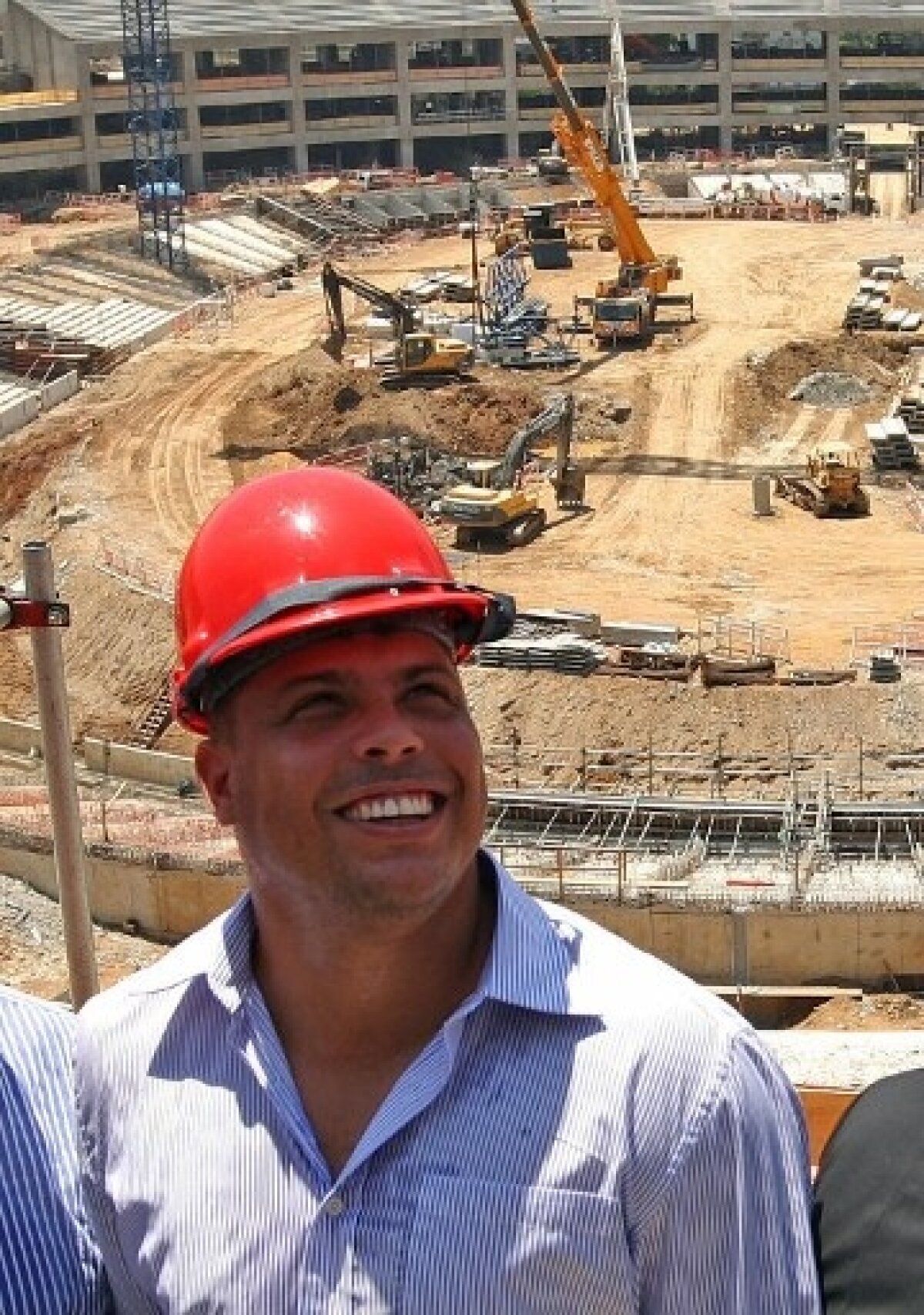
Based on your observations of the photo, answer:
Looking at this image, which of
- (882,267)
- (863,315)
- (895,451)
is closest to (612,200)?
(863,315)

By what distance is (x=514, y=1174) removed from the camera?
8.64ft

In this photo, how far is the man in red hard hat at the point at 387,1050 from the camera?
2615mm

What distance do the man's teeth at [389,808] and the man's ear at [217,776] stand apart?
0.25 metres

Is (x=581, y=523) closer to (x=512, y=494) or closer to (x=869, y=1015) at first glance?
(x=512, y=494)

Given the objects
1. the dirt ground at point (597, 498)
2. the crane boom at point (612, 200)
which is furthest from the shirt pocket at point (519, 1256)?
the crane boom at point (612, 200)

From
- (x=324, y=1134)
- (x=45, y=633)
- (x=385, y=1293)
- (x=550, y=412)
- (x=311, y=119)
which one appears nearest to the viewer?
(x=385, y=1293)

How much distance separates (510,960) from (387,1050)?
245mm

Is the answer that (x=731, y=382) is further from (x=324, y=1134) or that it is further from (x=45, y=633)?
(x=324, y=1134)

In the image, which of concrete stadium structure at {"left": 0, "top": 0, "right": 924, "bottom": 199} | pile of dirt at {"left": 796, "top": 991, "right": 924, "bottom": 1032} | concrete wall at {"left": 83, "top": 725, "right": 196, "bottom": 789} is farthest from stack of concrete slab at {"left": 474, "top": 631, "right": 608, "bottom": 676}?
concrete stadium structure at {"left": 0, "top": 0, "right": 924, "bottom": 199}

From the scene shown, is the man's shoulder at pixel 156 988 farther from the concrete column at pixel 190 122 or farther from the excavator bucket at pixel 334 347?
the concrete column at pixel 190 122

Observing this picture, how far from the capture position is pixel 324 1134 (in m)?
2.80

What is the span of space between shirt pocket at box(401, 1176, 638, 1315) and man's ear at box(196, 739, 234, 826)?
68cm

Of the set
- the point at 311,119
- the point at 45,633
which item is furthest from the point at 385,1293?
the point at 311,119

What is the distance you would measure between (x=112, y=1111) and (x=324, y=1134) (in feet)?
1.18
